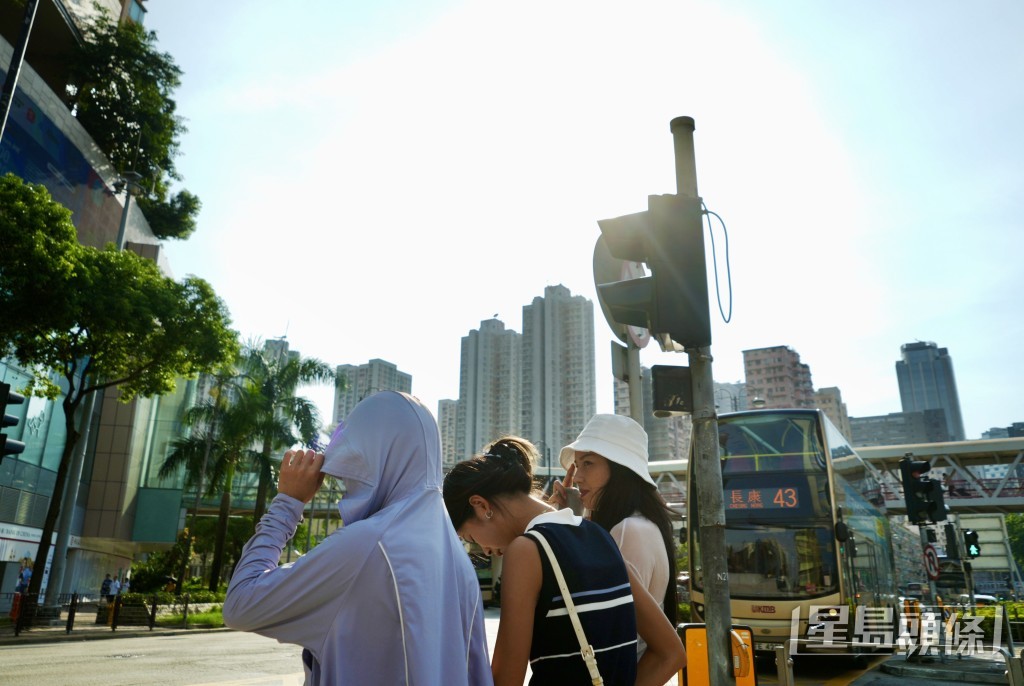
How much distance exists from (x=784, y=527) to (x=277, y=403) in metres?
23.2

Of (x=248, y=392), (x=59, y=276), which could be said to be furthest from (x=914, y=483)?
(x=248, y=392)

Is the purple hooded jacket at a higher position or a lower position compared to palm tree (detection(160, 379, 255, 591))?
lower

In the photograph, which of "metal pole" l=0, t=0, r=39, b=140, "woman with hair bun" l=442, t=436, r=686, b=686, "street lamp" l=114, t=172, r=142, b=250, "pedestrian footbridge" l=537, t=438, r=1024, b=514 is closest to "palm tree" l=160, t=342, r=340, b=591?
"street lamp" l=114, t=172, r=142, b=250

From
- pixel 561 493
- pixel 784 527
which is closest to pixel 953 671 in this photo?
pixel 784 527

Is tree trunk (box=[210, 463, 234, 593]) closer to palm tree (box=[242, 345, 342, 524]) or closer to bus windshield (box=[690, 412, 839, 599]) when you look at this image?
palm tree (box=[242, 345, 342, 524])

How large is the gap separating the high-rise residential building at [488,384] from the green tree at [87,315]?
6010 cm

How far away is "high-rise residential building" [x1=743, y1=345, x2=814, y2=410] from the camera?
11825 centimetres

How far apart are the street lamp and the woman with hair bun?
21655mm

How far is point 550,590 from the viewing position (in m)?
1.96

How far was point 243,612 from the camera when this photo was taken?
1623mm

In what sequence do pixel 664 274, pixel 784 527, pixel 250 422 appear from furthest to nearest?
pixel 250 422, pixel 784 527, pixel 664 274

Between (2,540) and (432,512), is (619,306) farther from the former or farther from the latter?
(2,540)

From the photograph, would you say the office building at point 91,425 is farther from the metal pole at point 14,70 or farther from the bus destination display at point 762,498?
the bus destination display at point 762,498

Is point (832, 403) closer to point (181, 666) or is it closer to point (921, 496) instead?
point (921, 496)
